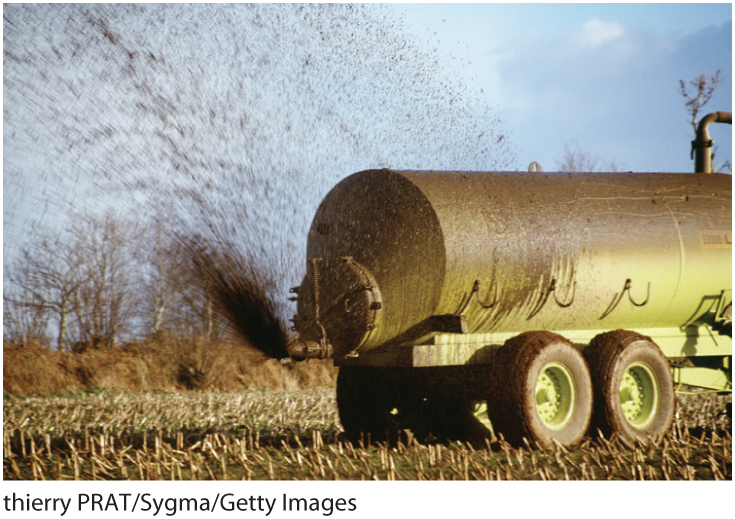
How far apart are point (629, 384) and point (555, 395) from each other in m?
0.96

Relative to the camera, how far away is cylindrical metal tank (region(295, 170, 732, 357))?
655 cm

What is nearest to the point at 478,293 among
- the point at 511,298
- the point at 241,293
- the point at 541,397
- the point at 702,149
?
the point at 511,298

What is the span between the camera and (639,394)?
7.42 m

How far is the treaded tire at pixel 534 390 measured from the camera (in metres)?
6.37

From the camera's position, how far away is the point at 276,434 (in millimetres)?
7957

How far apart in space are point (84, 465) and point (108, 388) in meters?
7.54

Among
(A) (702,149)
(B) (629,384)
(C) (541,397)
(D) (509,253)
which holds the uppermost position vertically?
(A) (702,149)

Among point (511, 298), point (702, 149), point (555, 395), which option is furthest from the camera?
point (702, 149)

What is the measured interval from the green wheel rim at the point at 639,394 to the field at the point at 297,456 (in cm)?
28

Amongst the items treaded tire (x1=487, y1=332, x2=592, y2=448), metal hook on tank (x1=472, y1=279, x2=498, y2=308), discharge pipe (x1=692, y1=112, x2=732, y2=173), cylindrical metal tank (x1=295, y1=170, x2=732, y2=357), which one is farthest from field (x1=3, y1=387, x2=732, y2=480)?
discharge pipe (x1=692, y1=112, x2=732, y2=173)

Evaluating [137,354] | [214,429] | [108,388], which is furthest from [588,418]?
[137,354]

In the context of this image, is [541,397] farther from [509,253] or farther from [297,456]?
[297,456]

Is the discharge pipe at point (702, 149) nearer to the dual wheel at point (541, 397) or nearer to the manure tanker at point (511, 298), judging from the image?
the manure tanker at point (511, 298)

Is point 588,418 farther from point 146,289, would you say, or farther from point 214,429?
point 146,289
